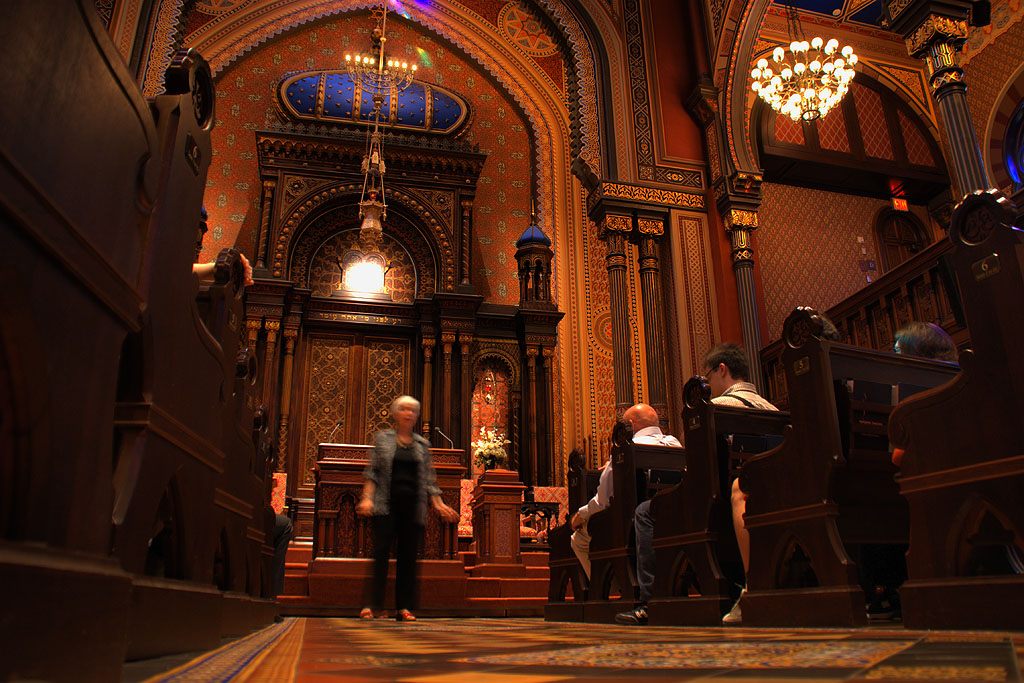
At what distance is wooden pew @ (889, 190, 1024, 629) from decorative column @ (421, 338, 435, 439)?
8.13 meters

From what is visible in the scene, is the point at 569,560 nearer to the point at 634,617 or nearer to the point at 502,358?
the point at 634,617

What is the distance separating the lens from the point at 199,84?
1833 millimetres

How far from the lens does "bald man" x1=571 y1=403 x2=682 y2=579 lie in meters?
4.78

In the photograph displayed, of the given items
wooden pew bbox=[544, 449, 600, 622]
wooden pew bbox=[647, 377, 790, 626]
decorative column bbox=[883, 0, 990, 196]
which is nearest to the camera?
wooden pew bbox=[647, 377, 790, 626]

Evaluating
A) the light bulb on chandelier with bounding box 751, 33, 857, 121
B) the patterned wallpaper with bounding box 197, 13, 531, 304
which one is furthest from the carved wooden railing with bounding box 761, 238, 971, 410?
the patterned wallpaper with bounding box 197, 13, 531, 304

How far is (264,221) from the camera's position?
34.8 feet

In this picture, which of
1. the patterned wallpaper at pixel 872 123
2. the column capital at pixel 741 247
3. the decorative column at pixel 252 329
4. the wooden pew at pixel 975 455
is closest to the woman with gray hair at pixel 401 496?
the wooden pew at pixel 975 455

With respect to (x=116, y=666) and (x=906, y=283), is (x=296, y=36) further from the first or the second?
(x=116, y=666)

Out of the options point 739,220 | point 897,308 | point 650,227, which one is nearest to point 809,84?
point 739,220

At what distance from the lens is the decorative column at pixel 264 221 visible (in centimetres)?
1038

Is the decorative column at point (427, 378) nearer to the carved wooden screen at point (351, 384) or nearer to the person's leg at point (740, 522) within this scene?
the carved wooden screen at point (351, 384)

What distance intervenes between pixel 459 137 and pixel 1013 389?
406 inches

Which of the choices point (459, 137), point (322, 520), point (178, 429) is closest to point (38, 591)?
point (178, 429)

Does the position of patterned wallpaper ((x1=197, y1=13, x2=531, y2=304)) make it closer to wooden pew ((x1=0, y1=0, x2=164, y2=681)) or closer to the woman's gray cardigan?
the woman's gray cardigan
